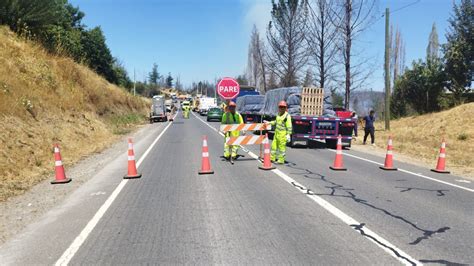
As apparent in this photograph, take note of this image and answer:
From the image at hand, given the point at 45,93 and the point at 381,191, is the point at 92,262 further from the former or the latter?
the point at 45,93

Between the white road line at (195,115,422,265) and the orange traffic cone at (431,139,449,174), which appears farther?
the orange traffic cone at (431,139,449,174)

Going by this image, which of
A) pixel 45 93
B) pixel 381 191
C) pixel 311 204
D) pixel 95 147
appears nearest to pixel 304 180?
pixel 381 191

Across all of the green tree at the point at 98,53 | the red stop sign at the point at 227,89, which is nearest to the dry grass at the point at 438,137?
the red stop sign at the point at 227,89

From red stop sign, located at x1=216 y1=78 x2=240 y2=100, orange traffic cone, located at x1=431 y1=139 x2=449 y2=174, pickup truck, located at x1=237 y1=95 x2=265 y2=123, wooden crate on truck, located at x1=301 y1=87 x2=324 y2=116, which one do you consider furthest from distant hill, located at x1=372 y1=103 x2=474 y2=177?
pickup truck, located at x1=237 y1=95 x2=265 y2=123

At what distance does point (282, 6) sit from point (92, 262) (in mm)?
37145

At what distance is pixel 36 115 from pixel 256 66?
5244 cm

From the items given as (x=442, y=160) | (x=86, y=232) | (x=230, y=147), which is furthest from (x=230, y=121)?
(x=86, y=232)

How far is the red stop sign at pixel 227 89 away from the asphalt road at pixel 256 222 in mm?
7685

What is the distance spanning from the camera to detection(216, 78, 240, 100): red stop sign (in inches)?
675

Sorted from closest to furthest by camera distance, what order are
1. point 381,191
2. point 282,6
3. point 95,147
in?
point 381,191 < point 95,147 < point 282,6

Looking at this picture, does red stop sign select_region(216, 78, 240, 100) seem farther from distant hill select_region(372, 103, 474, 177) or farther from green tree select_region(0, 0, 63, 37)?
green tree select_region(0, 0, 63, 37)

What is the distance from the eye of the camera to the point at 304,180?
9.16 meters

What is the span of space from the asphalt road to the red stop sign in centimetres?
768

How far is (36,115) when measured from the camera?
53.7ft
